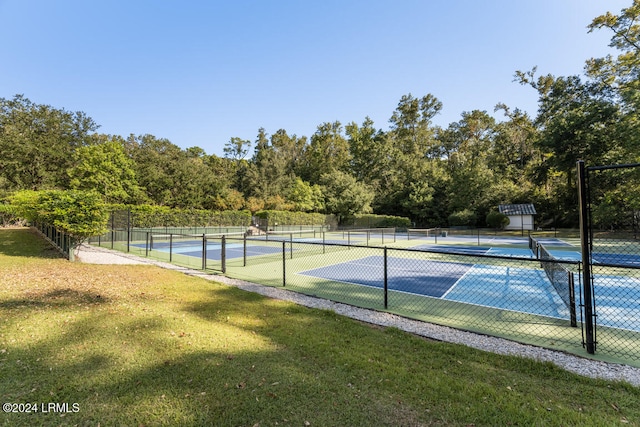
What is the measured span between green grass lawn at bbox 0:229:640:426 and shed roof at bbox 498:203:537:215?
37.1 meters

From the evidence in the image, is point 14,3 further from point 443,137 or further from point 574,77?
point 443,137

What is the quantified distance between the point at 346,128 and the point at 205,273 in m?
56.1

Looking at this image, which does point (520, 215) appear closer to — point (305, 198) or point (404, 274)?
point (305, 198)

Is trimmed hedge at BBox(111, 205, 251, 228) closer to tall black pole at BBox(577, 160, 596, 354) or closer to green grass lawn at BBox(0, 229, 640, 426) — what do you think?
green grass lawn at BBox(0, 229, 640, 426)

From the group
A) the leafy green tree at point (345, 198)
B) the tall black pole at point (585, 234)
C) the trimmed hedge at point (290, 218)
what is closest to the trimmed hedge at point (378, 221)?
the leafy green tree at point (345, 198)

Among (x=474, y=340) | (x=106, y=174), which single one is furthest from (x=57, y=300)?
(x=106, y=174)

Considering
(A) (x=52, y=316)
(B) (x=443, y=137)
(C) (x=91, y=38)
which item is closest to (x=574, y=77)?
(B) (x=443, y=137)

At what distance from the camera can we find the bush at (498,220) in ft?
113

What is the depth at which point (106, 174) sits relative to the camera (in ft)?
104

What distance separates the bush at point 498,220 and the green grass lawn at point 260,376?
36.3 metres

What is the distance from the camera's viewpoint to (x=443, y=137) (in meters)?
55.3

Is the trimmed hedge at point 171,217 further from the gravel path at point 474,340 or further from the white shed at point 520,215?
the white shed at point 520,215

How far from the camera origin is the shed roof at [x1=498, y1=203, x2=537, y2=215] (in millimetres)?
33625

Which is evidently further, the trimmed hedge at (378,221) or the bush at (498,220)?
the trimmed hedge at (378,221)
